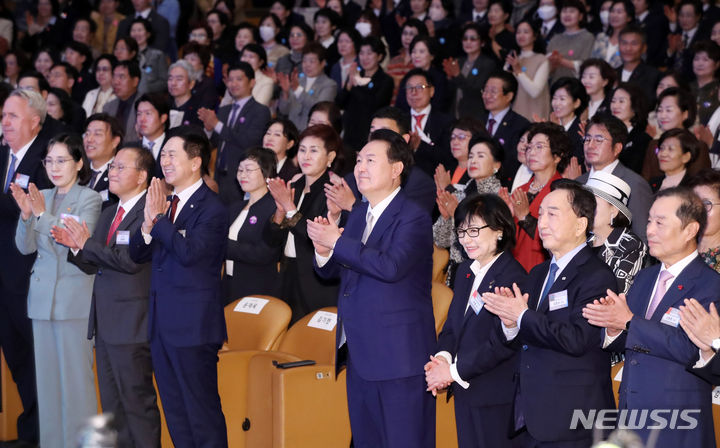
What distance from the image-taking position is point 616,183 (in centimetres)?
378

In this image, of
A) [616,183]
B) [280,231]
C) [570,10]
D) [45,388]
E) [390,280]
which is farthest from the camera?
[570,10]

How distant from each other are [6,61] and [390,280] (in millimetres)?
7048

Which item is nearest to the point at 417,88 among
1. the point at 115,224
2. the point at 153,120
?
the point at 153,120

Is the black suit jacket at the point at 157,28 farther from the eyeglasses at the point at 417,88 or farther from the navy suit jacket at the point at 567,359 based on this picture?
the navy suit jacket at the point at 567,359

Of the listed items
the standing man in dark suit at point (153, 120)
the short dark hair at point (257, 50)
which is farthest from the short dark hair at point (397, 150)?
the short dark hair at point (257, 50)

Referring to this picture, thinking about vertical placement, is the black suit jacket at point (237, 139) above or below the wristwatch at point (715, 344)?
above

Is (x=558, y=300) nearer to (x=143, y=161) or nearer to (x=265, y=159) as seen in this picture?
(x=143, y=161)

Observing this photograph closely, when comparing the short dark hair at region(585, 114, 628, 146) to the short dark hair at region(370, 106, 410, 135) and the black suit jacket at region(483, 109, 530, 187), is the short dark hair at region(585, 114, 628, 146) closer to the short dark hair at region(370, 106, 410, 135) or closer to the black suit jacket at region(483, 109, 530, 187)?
the black suit jacket at region(483, 109, 530, 187)

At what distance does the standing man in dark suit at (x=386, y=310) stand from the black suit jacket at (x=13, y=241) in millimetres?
2189

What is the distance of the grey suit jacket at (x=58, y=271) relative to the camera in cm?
437

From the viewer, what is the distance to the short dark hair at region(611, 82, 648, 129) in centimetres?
594

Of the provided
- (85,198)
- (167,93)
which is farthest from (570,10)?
(85,198)

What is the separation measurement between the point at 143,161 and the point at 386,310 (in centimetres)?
166

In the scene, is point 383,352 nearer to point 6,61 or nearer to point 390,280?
point 390,280
